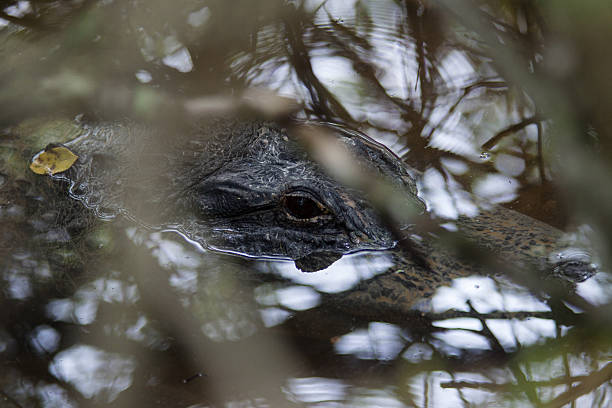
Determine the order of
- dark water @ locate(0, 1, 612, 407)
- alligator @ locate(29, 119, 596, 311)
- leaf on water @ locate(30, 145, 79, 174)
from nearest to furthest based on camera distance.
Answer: dark water @ locate(0, 1, 612, 407) < alligator @ locate(29, 119, 596, 311) < leaf on water @ locate(30, 145, 79, 174)

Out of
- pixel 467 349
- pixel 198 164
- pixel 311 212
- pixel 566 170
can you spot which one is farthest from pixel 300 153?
pixel 566 170

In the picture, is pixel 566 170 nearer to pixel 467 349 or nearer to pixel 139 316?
pixel 467 349

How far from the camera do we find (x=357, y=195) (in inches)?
105

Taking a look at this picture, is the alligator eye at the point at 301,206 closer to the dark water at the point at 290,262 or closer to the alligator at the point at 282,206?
the alligator at the point at 282,206

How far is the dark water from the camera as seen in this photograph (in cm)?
220

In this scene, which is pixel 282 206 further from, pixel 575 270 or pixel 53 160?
pixel 53 160

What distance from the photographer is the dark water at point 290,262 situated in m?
2.20

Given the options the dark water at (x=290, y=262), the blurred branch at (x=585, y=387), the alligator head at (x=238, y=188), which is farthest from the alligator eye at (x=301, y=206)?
the blurred branch at (x=585, y=387)

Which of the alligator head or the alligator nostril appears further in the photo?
the alligator head

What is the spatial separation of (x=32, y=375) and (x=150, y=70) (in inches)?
90.4

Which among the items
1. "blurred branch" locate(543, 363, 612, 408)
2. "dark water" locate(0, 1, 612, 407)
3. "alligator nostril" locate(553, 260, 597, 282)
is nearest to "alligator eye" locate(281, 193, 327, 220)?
"dark water" locate(0, 1, 612, 407)

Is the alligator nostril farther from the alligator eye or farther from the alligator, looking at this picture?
the alligator eye

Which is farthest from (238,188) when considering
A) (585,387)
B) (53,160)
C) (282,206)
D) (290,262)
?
(585,387)

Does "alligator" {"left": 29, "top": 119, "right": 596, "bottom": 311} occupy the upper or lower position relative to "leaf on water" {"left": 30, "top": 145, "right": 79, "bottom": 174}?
upper
